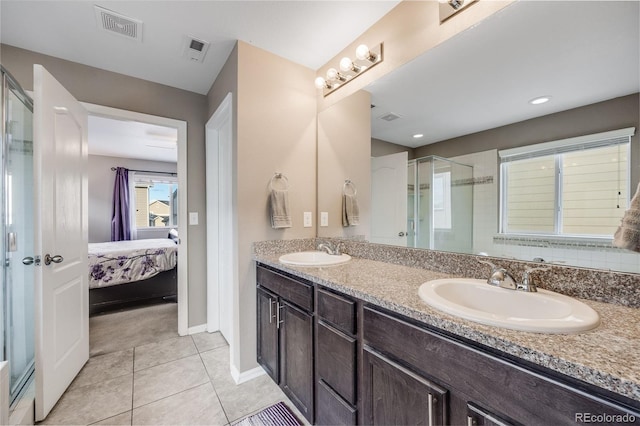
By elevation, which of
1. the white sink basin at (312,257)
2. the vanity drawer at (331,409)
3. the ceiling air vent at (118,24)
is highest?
the ceiling air vent at (118,24)

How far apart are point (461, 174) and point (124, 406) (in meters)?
2.36

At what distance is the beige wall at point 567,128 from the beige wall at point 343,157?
0.64 meters

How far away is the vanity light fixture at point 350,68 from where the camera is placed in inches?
64.5

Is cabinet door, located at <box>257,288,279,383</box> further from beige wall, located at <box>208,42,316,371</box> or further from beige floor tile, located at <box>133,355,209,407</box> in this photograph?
beige floor tile, located at <box>133,355,209,407</box>

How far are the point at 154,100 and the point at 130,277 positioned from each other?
7.25ft

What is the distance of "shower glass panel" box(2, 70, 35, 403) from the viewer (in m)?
1.52

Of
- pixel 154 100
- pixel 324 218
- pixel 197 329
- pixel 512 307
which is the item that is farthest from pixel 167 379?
pixel 154 100

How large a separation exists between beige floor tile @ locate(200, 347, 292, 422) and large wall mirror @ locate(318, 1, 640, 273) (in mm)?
1240

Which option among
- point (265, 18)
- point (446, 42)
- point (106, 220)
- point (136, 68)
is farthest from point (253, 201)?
point (106, 220)

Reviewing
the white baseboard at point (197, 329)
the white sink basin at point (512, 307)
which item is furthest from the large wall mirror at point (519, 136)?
the white baseboard at point (197, 329)

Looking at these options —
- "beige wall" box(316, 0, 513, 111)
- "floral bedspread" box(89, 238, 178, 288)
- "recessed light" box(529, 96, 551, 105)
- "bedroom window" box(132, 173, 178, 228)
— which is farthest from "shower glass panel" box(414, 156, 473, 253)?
"bedroom window" box(132, 173, 178, 228)

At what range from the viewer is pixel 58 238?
162 cm

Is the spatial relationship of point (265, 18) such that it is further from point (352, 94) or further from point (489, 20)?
point (489, 20)

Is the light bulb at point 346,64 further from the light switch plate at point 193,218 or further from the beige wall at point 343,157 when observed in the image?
the light switch plate at point 193,218
